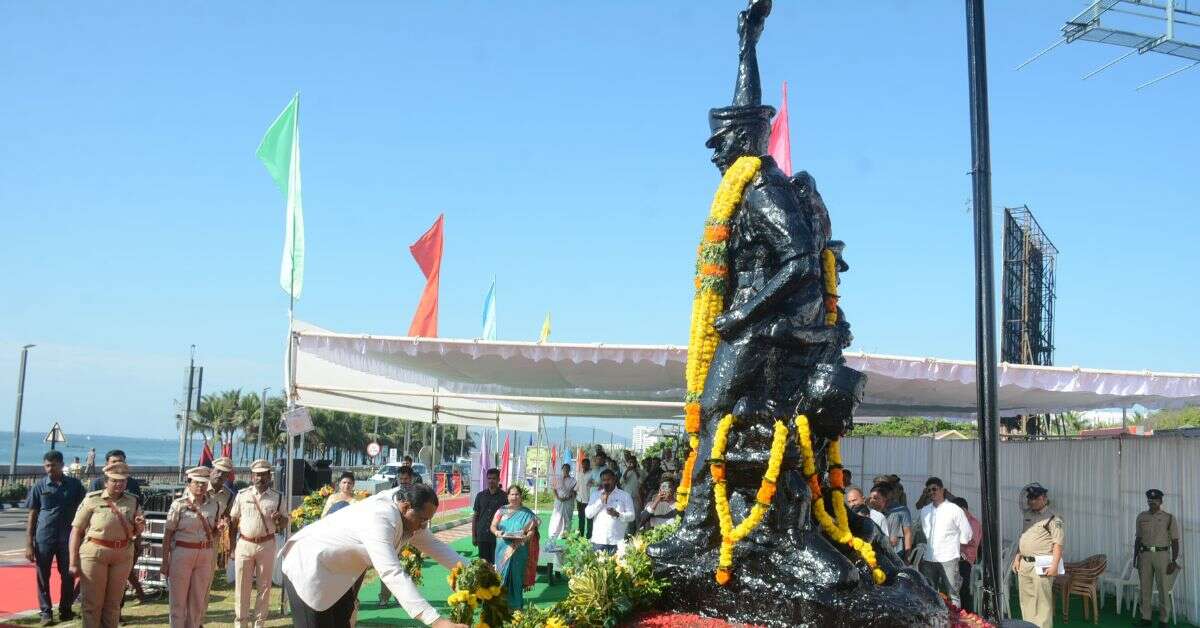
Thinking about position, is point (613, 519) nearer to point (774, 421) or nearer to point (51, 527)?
point (774, 421)

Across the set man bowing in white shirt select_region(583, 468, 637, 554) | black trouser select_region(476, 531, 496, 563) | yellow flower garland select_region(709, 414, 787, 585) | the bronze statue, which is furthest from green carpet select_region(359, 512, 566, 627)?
yellow flower garland select_region(709, 414, 787, 585)

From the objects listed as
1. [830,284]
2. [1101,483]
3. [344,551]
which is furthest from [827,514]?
[1101,483]

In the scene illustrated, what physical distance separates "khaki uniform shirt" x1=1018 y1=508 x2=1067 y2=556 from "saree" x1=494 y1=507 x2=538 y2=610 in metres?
4.97

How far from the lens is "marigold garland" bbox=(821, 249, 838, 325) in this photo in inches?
247

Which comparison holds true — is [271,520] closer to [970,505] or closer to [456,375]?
[456,375]

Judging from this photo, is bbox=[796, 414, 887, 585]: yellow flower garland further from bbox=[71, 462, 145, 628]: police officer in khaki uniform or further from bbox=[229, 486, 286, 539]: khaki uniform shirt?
bbox=[71, 462, 145, 628]: police officer in khaki uniform

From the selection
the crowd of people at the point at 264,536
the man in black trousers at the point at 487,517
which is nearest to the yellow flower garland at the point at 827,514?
the crowd of people at the point at 264,536

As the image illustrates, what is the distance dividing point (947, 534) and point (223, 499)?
697 cm

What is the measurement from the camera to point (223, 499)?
9.09 m

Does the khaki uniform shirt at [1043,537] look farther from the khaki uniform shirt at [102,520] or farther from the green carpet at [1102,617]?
the khaki uniform shirt at [102,520]

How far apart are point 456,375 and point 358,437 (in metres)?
53.0

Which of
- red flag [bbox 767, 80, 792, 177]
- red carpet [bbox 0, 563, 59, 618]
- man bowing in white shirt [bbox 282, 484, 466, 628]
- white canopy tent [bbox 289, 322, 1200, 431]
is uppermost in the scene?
red flag [bbox 767, 80, 792, 177]

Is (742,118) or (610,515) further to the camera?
(610,515)

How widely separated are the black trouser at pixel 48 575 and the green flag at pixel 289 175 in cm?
348
